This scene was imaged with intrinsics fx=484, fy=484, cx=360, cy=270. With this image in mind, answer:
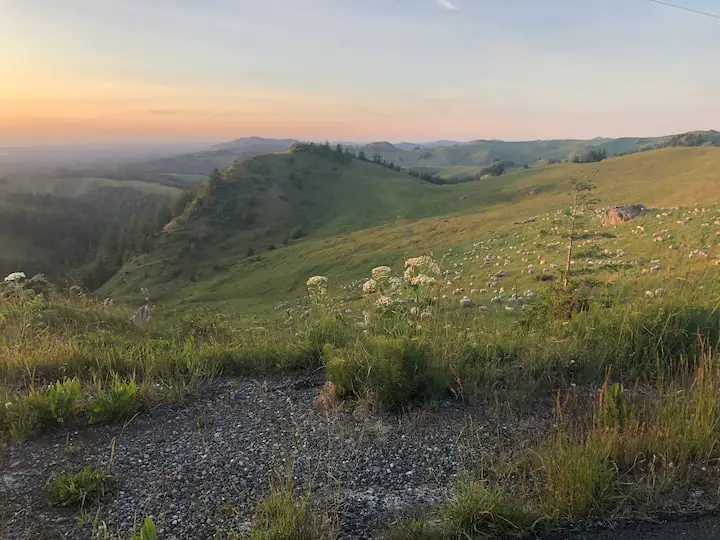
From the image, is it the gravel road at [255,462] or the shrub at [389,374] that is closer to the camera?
the gravel road at [255,462]

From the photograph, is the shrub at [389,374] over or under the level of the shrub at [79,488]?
over

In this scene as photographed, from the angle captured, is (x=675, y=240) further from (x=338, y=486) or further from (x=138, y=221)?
(x=138, y=221)

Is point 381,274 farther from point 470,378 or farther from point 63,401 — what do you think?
point 63,401

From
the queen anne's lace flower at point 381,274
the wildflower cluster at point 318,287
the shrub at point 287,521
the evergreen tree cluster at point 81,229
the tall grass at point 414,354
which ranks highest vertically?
the queen anne's lace flower at point 381,274

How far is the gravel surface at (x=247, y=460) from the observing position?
311 centimetres

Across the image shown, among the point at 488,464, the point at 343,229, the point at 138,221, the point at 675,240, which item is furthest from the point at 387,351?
the point at 138,221

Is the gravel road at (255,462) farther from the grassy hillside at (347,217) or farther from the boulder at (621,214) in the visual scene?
the grassy hillside at (347,217)

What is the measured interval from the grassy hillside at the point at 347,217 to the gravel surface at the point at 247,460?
82.3 feet

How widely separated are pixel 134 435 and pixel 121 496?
0.85 metres

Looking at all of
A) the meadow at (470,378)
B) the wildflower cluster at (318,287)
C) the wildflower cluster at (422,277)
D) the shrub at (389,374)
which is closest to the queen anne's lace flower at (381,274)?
the meadow at (470,378)

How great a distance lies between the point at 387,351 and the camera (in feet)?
15.1

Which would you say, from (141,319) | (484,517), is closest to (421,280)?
(484,517)

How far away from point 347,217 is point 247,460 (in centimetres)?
7579

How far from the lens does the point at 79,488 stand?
3.29 m
